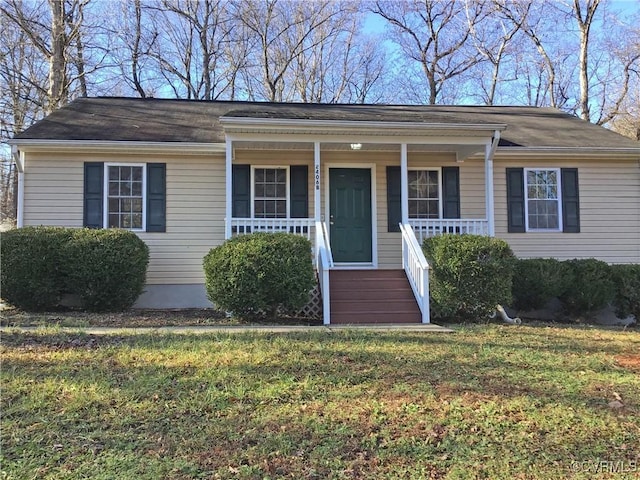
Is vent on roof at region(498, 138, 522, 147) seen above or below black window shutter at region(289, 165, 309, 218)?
above

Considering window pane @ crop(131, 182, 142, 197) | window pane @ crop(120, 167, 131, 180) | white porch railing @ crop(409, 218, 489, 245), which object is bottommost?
white porch railing @ crop(409, 218, 489, 245)

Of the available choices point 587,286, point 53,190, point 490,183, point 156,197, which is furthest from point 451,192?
point 53,190

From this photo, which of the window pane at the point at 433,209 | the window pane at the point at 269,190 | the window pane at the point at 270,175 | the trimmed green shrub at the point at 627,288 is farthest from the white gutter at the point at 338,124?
the trimmed green shrub at the point at 627,288

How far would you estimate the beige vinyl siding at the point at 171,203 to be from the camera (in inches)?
350

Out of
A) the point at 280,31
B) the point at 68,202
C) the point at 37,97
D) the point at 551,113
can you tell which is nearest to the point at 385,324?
the point at 68,202

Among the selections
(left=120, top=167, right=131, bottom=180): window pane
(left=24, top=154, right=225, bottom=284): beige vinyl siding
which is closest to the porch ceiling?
(left=24, top=154, right=225, bottom=284): beige vinyl siding

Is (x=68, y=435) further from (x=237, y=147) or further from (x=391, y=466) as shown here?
(x=237, y=147)

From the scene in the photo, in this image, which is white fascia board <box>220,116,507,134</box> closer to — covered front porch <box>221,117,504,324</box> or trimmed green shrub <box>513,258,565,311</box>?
covered front porch <box>221,117,504,324</box>

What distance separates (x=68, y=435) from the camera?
10.4 ft

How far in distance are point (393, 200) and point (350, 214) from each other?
0.93m

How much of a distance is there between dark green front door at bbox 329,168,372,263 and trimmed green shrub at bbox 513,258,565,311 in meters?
2.86

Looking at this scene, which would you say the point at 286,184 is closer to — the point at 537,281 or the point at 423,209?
the point at 423,209

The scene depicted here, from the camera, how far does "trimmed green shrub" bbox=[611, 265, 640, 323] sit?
8641 millimetres

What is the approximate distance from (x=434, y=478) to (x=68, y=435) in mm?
2369
